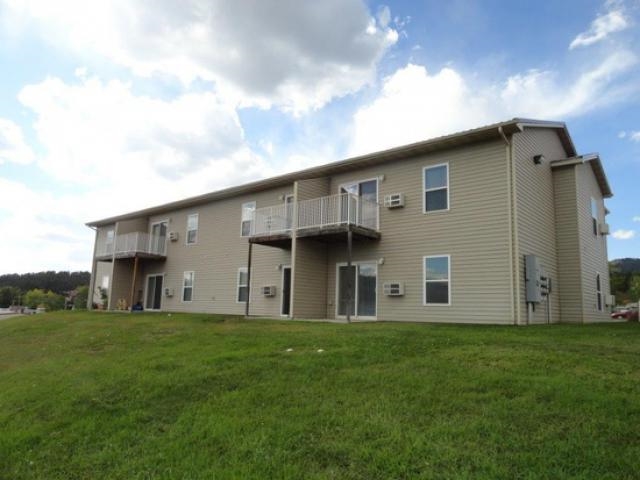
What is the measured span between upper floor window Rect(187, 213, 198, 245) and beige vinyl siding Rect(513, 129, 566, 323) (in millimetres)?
13427

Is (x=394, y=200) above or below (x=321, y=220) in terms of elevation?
above

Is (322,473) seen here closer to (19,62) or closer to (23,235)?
(19,62)

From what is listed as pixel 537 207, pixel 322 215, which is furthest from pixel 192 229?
pixel 537 207

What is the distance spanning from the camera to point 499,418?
162 inches

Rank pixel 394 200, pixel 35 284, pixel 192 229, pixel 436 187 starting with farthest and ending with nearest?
pixel 35 284
pixel 192 229
pixel 394 200
pixel 436 187

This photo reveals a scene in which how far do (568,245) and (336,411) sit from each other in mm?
11943

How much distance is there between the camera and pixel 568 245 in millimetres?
13859

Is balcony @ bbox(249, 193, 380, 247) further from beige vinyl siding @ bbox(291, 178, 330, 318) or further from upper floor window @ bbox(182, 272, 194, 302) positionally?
upper floor window @ bbox(182, 272, 194, 302)

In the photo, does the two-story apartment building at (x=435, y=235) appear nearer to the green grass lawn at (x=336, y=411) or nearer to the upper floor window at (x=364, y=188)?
the upper floor window at (x=364, y=188)

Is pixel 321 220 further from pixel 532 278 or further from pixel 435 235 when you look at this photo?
pixel 532 278

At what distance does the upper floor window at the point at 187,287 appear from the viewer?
19844 mm

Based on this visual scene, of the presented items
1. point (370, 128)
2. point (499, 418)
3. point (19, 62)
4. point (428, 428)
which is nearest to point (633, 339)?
point (499, 418)

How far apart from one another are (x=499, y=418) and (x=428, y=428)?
67 cm

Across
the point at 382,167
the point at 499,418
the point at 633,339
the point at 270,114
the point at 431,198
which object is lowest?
the point at 499,418
